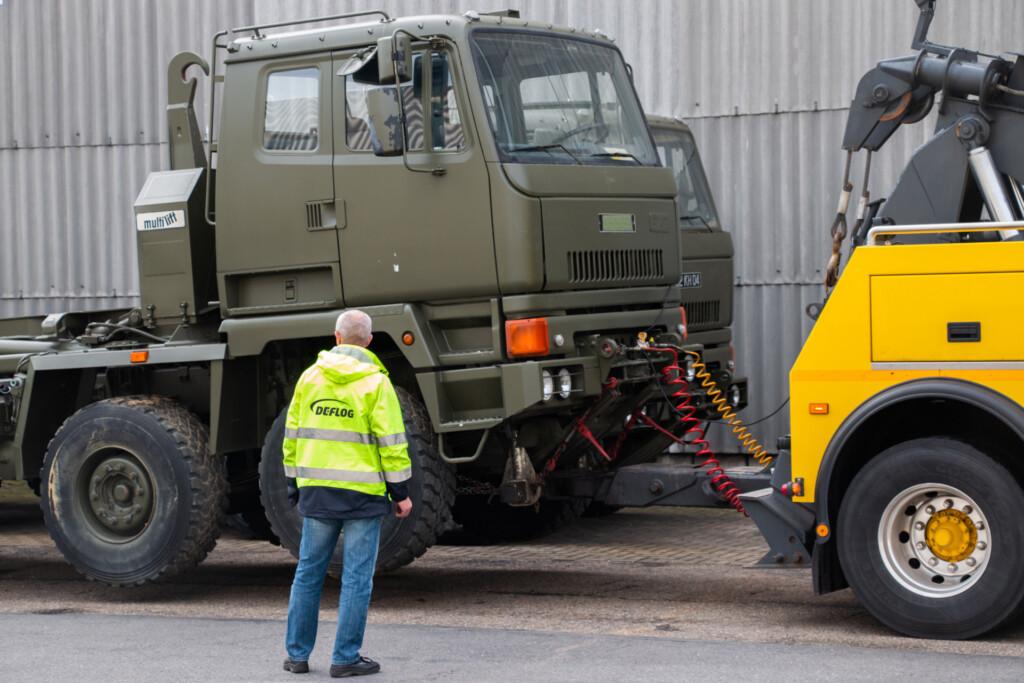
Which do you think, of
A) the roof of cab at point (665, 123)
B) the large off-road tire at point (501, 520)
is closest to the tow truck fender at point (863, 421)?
the large off-road tire at point (501, 520)

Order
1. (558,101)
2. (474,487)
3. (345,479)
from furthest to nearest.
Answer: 1. (474,487)
2. (558,101)
3. (345,479)

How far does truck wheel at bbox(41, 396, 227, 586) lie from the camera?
10.2m

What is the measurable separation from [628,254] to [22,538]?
Answer: 20.6ft

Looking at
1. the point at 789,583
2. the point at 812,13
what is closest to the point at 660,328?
the point at 789,583

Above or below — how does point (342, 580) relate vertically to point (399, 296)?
below

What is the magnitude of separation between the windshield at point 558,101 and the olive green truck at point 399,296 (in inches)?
0.6

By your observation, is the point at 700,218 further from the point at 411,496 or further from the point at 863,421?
the point at 863,421

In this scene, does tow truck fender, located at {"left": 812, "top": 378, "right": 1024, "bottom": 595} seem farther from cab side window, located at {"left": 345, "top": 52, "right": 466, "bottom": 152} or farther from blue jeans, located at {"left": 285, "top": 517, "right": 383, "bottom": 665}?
cab side window, located at {"left": 345, "top": 52, "right": 466, "bottom": 152}

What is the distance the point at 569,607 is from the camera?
31.6 ft

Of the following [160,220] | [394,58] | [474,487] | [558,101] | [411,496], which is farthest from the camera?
[160,220]

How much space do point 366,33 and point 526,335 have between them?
6.73ft

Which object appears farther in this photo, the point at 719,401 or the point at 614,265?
the point at 719,401

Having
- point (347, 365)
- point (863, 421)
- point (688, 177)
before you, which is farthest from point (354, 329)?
point (688, 177)

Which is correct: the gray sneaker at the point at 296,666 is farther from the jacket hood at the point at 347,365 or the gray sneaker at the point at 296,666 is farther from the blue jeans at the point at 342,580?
the jacket hood at the point at 347,365
